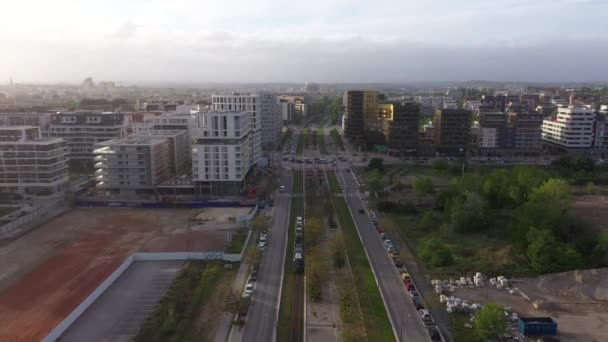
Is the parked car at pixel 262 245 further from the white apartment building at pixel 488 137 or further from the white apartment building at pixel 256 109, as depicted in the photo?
the white apartment building at pixel 488 137

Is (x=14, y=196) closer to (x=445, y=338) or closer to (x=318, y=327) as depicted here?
(x=318, y=327)

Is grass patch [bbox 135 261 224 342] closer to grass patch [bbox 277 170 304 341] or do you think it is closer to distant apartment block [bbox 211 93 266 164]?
grass patch [bbox 277 170 304 341]

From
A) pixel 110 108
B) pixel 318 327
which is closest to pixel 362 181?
pixel 318 327

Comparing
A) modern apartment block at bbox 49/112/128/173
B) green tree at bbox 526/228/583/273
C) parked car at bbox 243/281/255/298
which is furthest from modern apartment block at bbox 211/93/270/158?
green tree at bbox 526/228/583/273

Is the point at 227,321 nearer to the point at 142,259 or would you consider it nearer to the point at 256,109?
the point at 142,259

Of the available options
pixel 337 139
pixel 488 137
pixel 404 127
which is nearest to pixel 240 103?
pixel 404 127

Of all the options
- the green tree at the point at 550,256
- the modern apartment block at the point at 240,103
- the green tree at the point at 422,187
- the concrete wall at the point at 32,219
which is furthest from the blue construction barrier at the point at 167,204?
the green tree at the point at 550,256
